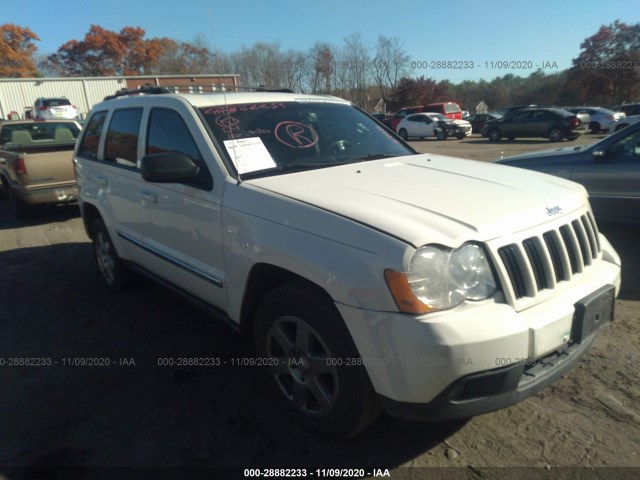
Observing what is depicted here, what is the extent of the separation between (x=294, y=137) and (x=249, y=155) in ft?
1.54

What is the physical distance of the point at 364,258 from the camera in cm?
196

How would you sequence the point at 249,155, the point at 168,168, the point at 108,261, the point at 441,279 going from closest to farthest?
the point at 441,279 < the point at 168,168 < the point at 249,155 < the point at 108,261

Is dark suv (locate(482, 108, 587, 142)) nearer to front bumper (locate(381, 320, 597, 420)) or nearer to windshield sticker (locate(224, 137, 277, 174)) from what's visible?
windshield sticker (locate(224, 137, 277, 174))

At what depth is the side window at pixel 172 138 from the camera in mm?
2896

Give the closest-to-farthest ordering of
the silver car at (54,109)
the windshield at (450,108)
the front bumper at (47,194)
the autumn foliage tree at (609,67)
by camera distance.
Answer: the front bumper at (47,194) → the silver car at (54,109) → the windshield at (450,108) → the autumn foliage tree at (609,67)

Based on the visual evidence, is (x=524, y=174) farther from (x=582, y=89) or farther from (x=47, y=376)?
(x=582, y=89)

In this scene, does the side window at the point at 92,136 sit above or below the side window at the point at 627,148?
above

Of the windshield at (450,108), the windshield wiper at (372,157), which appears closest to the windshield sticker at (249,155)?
the windshield wiper at (372,157)

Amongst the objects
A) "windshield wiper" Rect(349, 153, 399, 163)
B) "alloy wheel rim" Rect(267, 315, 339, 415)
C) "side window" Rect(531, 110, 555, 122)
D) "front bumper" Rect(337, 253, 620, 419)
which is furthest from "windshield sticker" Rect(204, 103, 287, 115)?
"side window" Rect(531, 110, 555, 122)

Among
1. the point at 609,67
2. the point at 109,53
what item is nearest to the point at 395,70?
the point at 609,67

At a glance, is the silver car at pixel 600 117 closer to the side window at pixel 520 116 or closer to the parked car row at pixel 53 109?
the side window at pixel 520 116

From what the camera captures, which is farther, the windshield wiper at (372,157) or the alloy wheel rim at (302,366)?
the windshield wiper at (372,157)

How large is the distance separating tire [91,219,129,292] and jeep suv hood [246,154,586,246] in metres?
2.50

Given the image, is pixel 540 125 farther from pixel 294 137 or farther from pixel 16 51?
pixel 16 51
